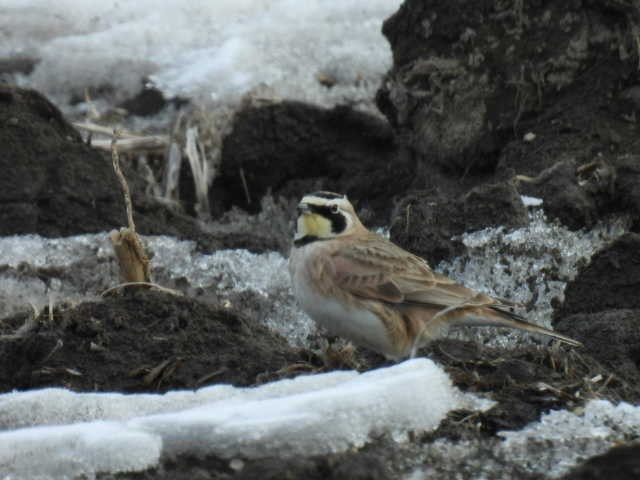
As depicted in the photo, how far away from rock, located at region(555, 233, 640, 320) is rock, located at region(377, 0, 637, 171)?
5.84 feet

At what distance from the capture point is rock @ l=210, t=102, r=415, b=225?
9844 mm

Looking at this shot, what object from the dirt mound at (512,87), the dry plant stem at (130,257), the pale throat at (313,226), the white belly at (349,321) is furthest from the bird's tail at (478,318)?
the dirt mound at (512,87)

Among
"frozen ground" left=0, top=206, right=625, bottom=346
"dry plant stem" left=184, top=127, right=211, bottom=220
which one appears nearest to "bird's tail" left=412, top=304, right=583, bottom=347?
"frozen ground" left=0, top=206, right=625, bottom=346

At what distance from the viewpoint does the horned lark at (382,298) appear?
5758mm

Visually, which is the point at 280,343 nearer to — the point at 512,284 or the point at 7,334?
the point at 7,334

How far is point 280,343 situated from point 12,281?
2318 mm

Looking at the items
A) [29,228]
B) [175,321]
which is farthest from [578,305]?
[29,228]

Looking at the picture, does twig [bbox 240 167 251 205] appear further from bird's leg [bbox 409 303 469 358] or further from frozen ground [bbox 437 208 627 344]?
Answer: bird's leg [bbox 409 303 469 358]

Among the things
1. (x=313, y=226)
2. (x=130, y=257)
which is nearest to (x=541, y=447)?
(x=130, y=257)

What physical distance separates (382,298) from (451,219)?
4.72 feet

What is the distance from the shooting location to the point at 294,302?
7.23 meters

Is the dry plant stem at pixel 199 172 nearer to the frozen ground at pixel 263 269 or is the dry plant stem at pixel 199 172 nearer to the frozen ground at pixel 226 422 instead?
the frozen ground at pixel 263 269

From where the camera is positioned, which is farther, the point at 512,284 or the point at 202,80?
the point at 202,80

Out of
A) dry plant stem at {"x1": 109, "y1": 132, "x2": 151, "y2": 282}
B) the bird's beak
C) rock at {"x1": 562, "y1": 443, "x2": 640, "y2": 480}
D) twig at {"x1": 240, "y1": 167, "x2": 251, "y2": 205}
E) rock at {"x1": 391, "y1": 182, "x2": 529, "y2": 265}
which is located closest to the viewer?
rock at {"x1": 562, "y1": 443, "x2": 640, "y2": 480}
